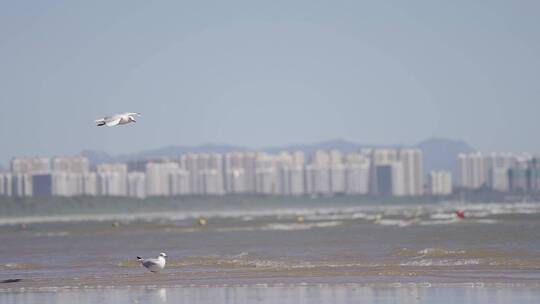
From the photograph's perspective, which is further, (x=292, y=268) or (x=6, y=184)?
(x=6, y=184)

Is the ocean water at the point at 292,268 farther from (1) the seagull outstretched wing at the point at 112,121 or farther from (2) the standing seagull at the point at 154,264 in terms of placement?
(1) the seagull outstretched wing at the point at 112,121

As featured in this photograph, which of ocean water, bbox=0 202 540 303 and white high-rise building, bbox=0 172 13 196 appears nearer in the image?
ocean water, bbox=0 202 540 303

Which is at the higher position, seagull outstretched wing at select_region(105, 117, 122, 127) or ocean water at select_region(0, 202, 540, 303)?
seagull outstretched wing at select_region(105, 117, 122, 127)

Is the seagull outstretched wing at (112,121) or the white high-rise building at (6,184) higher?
the seagull outstretched wing at (112,121)

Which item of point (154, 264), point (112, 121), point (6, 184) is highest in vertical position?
point (112, 121)

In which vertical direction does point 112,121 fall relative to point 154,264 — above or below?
above

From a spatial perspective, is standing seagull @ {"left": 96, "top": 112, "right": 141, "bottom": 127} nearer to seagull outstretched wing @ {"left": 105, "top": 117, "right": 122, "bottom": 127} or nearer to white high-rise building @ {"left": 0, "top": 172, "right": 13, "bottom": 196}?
seagull outstretched wing @ {"left": 105, "top": 117, "right": 122, "bottom": 127}

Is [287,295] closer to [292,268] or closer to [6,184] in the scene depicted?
[292,268]

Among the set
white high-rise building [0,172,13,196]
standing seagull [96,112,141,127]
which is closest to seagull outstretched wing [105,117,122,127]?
standing seagull [96,112,141,127]

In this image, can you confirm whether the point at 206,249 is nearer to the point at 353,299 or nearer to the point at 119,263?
the point at 119,263

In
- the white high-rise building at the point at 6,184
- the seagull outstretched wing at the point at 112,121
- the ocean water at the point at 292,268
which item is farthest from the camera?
the white high-rise building at the point at 6,184

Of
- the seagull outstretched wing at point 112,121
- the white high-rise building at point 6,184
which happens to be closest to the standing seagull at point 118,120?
the seagull outstretched wing at point 112,121

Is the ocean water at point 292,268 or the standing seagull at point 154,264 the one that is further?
the standing seagull at point 154,264

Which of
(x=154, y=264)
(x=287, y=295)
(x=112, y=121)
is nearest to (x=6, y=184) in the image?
(x=154, y=264)
